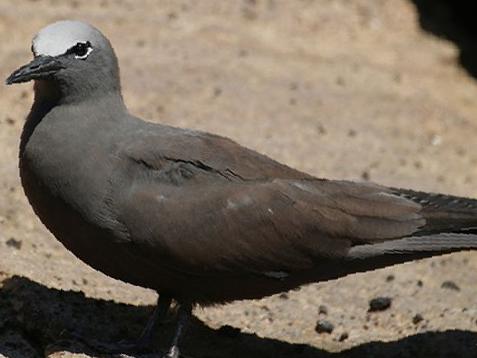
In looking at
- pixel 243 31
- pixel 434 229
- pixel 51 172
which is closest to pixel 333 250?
pixel 434 229

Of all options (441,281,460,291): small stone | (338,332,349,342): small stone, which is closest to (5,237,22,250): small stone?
(338,332,349,342): small stone

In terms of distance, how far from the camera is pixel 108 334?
5.72 metres

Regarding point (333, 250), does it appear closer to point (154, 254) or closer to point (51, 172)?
point (154, 254)

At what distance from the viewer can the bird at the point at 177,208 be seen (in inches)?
204

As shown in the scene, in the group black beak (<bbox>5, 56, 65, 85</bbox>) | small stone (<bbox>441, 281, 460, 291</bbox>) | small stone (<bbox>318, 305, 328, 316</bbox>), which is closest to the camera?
black beak (<bbox>5, 56, 65, 85</bbox>)

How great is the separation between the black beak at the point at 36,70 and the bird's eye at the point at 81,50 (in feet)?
0.32

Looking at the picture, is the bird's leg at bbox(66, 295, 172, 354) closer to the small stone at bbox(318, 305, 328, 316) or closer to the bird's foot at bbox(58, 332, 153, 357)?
the bird's foot at bbox(58, 332, 153, 357)

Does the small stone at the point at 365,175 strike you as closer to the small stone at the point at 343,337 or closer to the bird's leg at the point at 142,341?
the small stone at the point at 343,337

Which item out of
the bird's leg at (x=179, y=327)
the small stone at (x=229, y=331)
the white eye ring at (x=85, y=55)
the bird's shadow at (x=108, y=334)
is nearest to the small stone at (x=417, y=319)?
the bird's shadow at (x=108, y=334)

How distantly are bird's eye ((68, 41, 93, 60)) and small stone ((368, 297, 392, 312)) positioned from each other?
7.15 ft

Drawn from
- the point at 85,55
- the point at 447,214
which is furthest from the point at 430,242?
the point at 85,55

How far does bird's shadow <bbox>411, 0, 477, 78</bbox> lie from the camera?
11789 mm

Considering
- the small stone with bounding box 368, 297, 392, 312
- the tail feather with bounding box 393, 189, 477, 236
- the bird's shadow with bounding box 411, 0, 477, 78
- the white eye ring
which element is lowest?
the bird's shadow with bounding box 411, 0, 477, 78

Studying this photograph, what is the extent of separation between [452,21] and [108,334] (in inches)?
292
